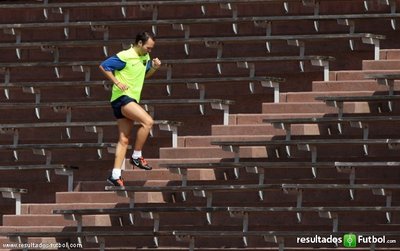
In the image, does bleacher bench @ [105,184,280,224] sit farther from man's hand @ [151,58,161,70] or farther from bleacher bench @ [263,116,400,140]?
man's hand @ [151,58,161,70]

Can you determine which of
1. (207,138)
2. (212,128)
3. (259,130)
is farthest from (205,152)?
(259,130)

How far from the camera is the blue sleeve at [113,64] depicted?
45.2 feet

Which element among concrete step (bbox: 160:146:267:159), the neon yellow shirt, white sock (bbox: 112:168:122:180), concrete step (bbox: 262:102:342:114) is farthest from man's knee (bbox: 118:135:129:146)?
concrete step (bbox: 262:102:342:114)

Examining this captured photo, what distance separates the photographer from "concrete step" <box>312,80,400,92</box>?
14594 millimetres

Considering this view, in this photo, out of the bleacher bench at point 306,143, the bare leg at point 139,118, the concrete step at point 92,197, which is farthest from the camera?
the concrete step at point 92,197

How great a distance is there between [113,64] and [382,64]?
2.60 m

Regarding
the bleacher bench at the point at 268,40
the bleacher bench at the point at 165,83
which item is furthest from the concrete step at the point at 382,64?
the bleacher bench at the point at 165,83

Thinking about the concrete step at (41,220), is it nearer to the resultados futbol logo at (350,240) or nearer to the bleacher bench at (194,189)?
the bleacher bench at (194,189)

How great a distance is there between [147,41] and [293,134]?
1.61 metres

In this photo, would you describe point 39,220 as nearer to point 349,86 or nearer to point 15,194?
point 15,194

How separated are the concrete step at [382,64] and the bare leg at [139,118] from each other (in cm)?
230

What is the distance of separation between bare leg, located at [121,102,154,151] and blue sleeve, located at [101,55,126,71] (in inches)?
13.3

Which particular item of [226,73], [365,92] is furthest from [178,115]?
[365,92]

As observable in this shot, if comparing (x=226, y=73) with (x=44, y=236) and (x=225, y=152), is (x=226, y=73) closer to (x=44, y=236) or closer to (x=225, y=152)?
(x=225, y=152)
